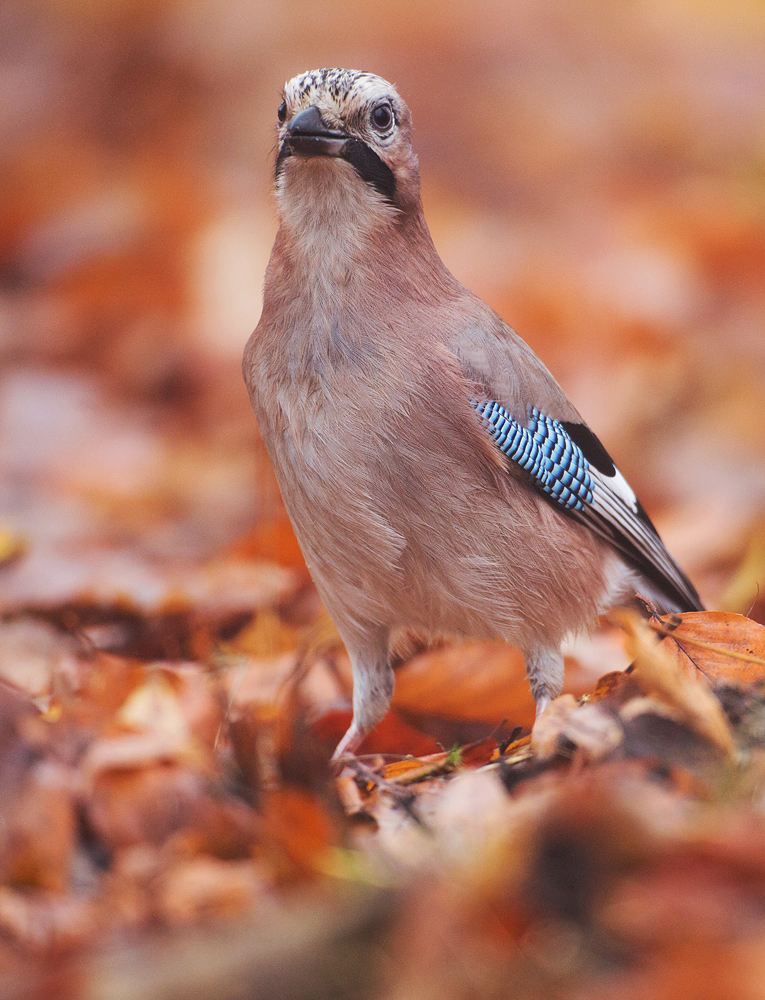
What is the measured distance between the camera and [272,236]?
675 cm

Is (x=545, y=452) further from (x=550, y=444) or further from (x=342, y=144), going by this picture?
(x=342, y=144)

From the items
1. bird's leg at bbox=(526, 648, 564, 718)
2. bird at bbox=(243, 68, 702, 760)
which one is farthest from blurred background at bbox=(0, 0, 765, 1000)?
bird at bbox=(243, 68, 702, 760)

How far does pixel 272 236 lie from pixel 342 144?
4.22m

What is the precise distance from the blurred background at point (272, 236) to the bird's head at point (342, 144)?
11.6 inches

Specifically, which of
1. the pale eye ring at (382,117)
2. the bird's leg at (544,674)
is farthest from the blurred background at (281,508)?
the pale eye ring at (382,117)

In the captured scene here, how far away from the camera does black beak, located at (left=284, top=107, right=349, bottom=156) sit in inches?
102

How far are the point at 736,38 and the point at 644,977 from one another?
8990mm

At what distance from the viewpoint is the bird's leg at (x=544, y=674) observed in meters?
2.83

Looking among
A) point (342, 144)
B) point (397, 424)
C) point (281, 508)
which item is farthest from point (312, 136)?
point (281, 508)

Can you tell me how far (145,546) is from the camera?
4520 mm

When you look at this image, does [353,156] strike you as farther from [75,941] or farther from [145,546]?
[145,546]

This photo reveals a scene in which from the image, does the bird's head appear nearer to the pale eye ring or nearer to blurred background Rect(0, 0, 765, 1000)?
the pale eye ring

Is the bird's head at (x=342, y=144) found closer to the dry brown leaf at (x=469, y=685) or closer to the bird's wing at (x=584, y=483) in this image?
the bird's wing at (x=584, y=483)

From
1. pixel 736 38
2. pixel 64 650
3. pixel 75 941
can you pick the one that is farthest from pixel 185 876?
pixel 736 38
